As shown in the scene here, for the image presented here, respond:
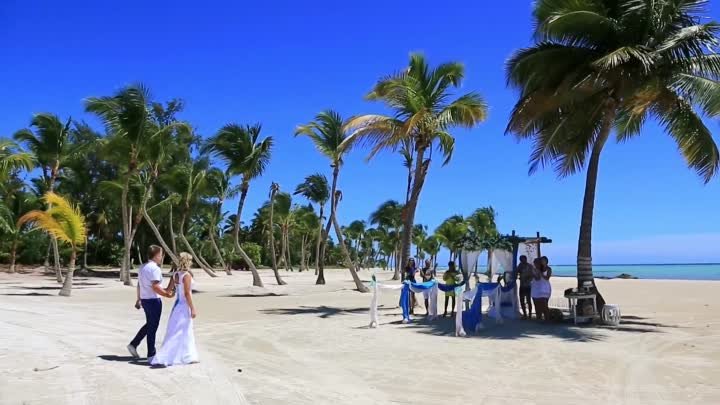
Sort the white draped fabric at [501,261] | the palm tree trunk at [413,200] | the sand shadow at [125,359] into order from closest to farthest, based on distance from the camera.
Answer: the sand shadow at [125,359] < the white draped fabric at [501,261] < the palm tree trunk at [413,200]

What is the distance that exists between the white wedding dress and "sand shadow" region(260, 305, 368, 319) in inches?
302

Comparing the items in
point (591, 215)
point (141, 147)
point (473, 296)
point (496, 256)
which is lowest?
point (473, 296)

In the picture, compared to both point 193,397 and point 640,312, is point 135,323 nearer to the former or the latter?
point 193,397

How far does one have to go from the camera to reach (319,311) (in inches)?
671

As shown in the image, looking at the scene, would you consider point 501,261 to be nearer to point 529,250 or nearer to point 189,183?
point 529,250

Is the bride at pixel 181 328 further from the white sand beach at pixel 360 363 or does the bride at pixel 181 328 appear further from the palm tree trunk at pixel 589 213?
the palm tree trunk at pixel 589 213

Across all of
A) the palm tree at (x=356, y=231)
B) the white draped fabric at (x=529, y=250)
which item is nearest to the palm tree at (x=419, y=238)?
the palm tree at (x=356, y=231)

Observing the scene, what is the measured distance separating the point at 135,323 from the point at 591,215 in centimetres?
1123

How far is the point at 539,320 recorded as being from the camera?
14.3 m

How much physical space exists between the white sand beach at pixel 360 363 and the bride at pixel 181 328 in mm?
204

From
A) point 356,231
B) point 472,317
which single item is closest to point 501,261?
point 472,317

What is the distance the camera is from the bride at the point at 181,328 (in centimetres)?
773

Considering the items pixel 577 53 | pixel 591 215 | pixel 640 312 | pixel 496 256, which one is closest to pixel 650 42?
pixel 577 53

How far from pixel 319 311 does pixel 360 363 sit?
28.2 ft
